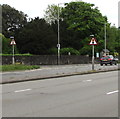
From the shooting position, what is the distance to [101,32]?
221 ft

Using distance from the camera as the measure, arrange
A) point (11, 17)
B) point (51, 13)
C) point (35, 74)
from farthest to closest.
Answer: point (51, 13), point (11, 17), point (35, 74)

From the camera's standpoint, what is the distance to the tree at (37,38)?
192ft

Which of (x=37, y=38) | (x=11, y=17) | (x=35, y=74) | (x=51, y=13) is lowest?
(x=35, y=74)

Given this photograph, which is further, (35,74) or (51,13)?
(51,13)

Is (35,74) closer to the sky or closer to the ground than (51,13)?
closer to the ground

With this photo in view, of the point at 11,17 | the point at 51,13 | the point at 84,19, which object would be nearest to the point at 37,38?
the point at 84,19

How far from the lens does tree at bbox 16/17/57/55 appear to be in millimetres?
58375

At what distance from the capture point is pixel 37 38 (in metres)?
58.4

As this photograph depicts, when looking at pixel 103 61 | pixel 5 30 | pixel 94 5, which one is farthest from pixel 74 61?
pixel 5 30

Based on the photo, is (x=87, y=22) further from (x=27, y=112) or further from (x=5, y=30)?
(x=27, y=112)

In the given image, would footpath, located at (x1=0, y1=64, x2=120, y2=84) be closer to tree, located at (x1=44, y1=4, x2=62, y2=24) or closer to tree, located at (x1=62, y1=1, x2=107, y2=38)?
tree, located at (x1=62, y1=1, x2=107, y2=38)

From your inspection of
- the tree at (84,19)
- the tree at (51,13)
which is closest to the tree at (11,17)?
the tree at (51,13)

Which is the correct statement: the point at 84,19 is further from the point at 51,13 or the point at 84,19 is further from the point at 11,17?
the point at 11,17

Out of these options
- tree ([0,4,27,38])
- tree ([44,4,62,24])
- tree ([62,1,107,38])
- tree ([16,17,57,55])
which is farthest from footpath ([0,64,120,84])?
tree ([44,4,62,24])
